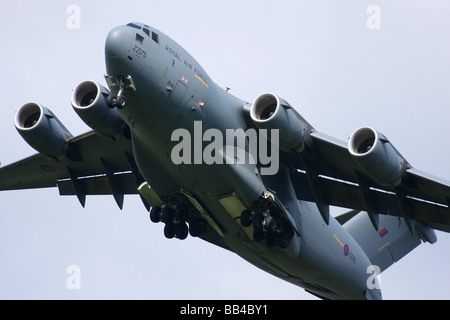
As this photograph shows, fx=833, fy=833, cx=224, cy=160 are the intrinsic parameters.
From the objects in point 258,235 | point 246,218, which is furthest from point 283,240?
point 246,218

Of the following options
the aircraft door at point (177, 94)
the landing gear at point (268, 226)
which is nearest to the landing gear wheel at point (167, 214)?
the landing gear at point (268, 226)

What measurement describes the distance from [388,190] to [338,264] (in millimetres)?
2077

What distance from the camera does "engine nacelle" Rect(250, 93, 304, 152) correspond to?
13.7 m

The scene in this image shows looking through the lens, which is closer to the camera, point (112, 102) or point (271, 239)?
point (112, 102)

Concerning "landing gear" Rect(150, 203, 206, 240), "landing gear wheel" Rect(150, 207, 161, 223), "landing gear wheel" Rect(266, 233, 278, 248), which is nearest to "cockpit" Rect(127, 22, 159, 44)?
"landing gear" Rect(150, 203, 206, 240)

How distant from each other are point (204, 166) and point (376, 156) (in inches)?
114

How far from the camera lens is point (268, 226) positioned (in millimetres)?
14711

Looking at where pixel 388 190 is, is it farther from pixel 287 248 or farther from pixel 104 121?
pixel 104 121

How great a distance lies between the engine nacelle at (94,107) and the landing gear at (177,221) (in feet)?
6.02

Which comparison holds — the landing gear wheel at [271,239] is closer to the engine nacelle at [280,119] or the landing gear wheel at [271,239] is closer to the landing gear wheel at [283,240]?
the landing gear wheel at [283,240]

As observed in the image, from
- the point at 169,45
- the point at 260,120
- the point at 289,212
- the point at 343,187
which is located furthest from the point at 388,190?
the point at 169,45

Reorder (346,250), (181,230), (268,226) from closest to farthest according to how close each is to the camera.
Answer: (268,226) < (181,230) < (346,250)

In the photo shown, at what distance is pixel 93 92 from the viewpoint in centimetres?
1469

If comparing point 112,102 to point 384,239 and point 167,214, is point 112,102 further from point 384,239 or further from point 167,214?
point 384,239
